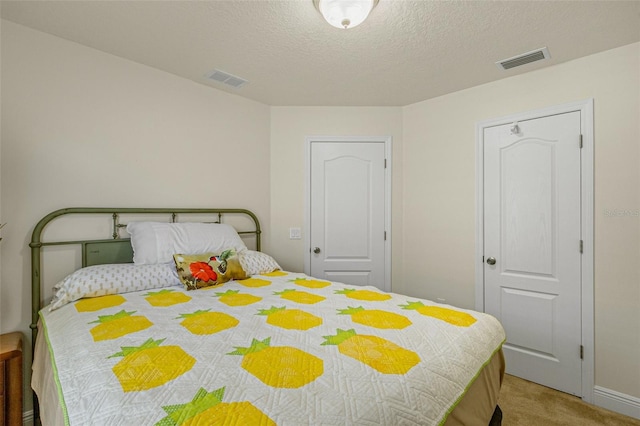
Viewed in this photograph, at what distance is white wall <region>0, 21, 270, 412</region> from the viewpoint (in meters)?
1.87

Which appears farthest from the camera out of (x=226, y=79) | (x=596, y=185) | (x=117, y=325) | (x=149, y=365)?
(x=226, y=79)

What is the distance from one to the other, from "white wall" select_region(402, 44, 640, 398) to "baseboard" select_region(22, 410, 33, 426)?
307 centimetres

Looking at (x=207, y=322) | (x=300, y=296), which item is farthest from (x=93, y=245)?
(x=300, y=296)

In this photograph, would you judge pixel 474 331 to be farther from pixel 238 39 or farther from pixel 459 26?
pixel 238 39

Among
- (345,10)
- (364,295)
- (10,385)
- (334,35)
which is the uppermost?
(334,35)

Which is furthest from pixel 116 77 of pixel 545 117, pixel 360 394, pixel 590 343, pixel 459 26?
pixel 590 343

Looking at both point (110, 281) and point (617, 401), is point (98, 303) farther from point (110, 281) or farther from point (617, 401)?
point (617, 401)

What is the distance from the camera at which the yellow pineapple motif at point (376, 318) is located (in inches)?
56.3

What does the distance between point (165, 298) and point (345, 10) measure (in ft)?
6.06

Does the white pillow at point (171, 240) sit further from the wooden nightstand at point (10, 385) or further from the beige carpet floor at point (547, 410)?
the beige carpet floor at point (547, 410)

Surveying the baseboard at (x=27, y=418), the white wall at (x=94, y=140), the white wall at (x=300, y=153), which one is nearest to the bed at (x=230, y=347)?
the white wall at (x=94, y=140)

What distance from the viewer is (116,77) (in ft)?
7.45

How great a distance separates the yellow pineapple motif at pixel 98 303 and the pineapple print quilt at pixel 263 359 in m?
0.01

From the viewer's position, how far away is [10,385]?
1600 mm
